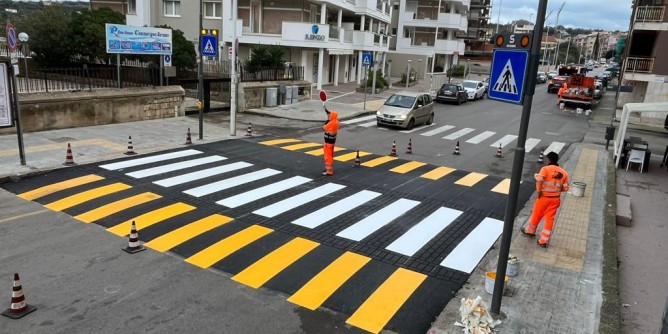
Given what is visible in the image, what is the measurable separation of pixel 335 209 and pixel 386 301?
12.9 feet

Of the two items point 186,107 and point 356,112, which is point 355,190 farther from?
point 356,112

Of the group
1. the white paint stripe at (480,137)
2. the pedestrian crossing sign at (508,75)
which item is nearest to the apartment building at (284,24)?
the white paint stripe at (480,137)

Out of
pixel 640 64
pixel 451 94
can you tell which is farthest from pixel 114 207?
pixel 640 64

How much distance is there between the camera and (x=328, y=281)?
724cm

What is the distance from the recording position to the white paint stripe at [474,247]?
26.7ft

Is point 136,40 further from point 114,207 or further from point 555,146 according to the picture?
point 555,146

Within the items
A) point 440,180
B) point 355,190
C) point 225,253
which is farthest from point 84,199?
point 440,180

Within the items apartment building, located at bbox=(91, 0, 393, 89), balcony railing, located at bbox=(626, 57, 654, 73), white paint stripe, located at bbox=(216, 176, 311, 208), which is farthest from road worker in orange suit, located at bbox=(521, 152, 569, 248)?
balcony railing, located at bbox=(626, 57, 654, 73)

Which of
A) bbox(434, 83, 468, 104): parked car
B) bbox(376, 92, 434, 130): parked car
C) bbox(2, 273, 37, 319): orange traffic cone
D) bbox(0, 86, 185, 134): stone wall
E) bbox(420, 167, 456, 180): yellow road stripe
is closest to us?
bbox(2, 273, 37, 319): orange traffic cone

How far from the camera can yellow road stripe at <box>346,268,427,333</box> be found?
6191 mm

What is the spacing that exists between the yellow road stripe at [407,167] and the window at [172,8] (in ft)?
99.9

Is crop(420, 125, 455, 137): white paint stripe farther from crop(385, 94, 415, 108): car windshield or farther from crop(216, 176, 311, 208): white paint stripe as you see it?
crop(216, 176, 311, 208): white paint stripe

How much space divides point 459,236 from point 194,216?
5147 millimetres

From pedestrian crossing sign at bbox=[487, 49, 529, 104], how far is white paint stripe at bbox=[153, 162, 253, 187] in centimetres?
809
